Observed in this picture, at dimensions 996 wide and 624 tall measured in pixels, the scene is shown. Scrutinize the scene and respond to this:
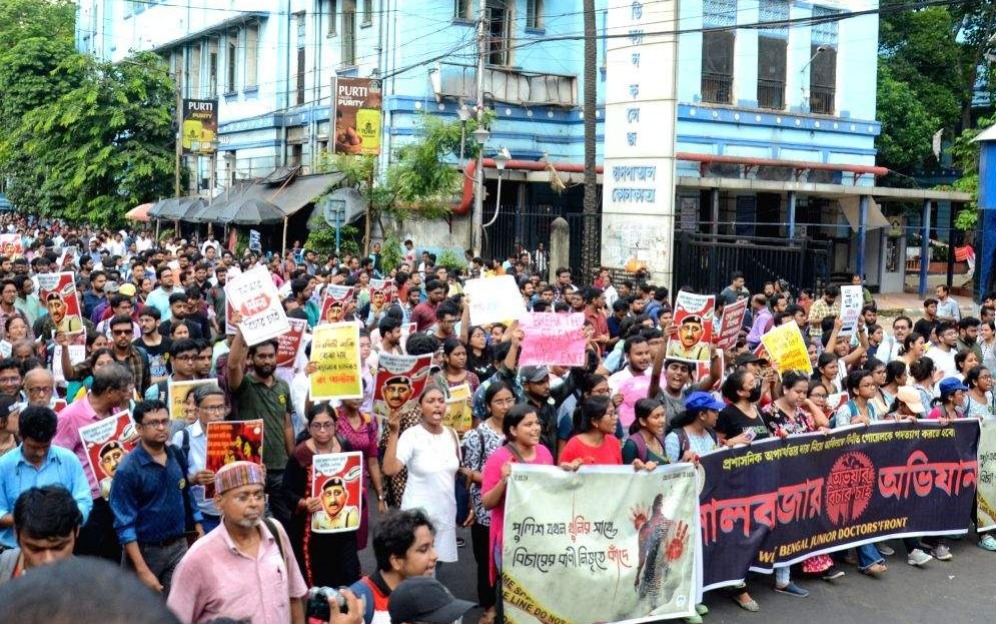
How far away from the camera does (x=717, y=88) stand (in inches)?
1217

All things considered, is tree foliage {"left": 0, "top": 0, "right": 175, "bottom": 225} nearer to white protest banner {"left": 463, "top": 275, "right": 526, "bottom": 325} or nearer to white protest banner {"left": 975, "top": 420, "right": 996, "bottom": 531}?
white protest banner {"left": 463, "top": 275, "right": 526, "bottom": 325}

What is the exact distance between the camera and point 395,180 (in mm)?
28109

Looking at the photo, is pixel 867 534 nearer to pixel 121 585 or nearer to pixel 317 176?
pixel 121 585

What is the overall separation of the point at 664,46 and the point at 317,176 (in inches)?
460

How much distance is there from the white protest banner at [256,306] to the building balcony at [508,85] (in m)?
22.7

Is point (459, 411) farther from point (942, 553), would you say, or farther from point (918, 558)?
point (942, 553)

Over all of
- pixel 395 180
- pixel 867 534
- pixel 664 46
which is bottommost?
pixel 867 534

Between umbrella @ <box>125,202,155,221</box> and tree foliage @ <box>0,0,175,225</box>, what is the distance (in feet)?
3.47

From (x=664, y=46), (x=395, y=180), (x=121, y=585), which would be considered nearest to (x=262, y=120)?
(x=395, y=180)

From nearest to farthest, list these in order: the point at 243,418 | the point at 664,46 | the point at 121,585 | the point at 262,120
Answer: the point at 121,585 → the point at 243,418 → the point at 664,46 → the point at 262,120

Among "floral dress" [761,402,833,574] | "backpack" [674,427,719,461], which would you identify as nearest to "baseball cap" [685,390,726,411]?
"backpack" [674,427,719,461]

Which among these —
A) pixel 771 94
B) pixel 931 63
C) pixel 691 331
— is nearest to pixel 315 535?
pixel 691 331

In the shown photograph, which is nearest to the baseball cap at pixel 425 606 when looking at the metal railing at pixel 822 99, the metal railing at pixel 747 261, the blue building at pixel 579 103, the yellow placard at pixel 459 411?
the yellow placard at pixel 459 411

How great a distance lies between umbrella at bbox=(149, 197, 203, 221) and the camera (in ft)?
118
